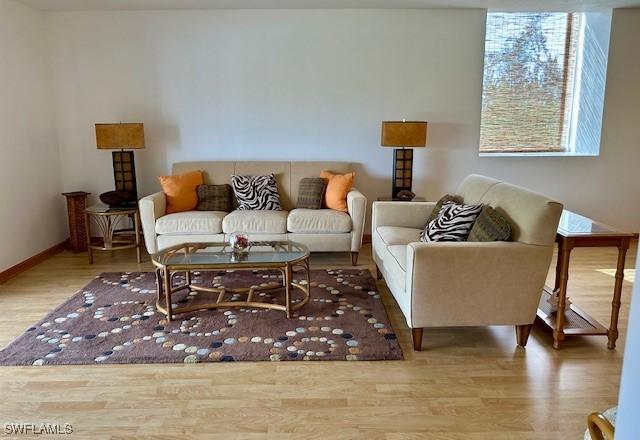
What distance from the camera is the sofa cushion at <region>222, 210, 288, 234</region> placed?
161 inches

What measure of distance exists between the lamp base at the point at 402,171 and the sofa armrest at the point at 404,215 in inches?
34.7

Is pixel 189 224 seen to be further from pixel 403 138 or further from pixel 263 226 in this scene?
pixel 403 138

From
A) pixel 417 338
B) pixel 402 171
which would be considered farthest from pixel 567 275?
pixel 402 171

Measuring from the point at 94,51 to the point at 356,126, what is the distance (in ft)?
9.04

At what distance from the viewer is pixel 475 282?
2535mm

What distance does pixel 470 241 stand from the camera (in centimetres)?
272

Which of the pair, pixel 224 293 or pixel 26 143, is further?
pixel 26 143

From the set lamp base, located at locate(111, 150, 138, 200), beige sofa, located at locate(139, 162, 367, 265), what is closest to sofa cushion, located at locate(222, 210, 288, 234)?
beige sofa, located at locate(139, 162, 367, 265)

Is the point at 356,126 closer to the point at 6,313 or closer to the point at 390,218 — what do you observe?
the point at 390,218

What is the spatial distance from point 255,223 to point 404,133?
1.65 meters

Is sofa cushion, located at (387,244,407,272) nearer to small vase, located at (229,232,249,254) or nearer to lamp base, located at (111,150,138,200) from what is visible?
small vase, located at (229,232,249,254)

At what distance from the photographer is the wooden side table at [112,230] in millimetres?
4305

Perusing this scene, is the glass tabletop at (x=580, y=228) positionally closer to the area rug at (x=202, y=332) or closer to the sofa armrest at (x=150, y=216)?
the area rug at (x=202, y=332)

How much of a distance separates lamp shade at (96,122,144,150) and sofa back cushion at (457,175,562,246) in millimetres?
3224
